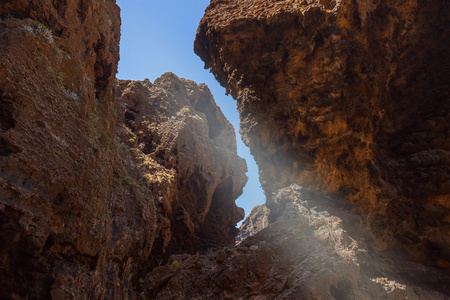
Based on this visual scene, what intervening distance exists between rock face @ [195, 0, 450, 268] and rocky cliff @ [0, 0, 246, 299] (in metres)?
6.84

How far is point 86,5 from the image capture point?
987 centimetres

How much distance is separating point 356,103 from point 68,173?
A: 12175mm

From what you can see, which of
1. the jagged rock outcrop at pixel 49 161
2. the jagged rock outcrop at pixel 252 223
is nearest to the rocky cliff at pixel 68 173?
the jagged rock outcrop at pixel 49 161

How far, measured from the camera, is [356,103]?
12016 millimetres

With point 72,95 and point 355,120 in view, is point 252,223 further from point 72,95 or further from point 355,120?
point 72,95

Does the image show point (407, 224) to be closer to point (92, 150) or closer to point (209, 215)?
point (92, 150)

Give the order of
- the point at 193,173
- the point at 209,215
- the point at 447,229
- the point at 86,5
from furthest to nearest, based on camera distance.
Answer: the point at 209,215, the point at 193,173, the point at 447,229, the point at 86,5

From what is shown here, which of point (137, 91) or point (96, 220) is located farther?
point (137, 91)

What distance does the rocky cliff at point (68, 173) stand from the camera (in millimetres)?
5070

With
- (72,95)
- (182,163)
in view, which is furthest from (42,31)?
(182,163)

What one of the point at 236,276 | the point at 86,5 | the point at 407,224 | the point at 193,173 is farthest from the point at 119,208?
the point at 407,224

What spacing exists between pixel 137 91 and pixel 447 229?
23.8 meters

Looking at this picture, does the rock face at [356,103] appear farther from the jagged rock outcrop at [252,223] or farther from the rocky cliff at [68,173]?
the jagged rock outcrop at [252,223]

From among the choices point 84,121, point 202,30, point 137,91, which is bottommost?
point 84,121
